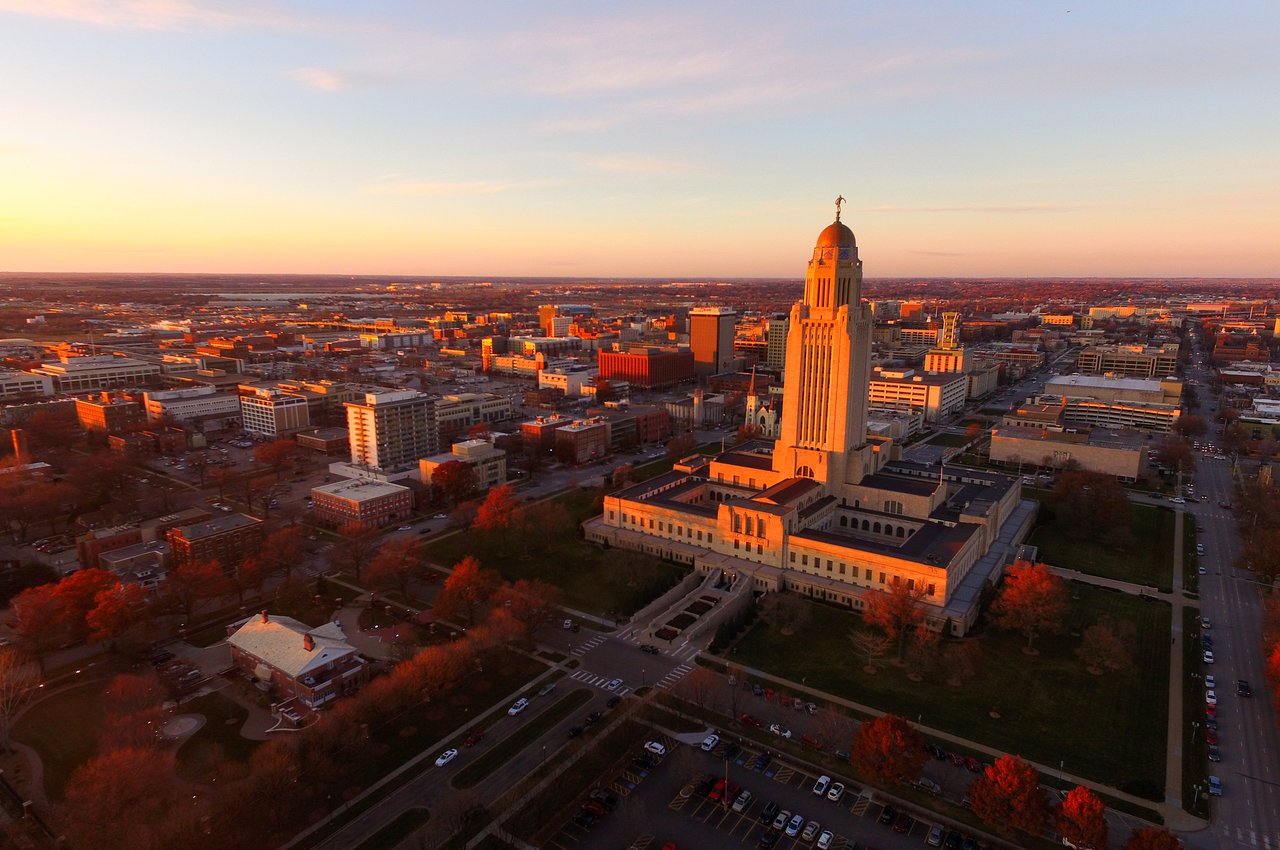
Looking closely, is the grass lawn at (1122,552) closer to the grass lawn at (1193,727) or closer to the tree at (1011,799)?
the grass lawn at (1193,727)

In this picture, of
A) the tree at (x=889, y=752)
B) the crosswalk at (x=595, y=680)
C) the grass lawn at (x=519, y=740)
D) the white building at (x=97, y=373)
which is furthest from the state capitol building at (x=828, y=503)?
the white building at (x=97, y=373)

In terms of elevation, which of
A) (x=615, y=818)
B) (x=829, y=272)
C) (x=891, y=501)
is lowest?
(x=615, y=818)

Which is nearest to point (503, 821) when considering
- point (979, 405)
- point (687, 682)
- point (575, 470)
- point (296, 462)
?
point (687, 682)

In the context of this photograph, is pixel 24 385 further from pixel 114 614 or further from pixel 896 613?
pixel 896 613

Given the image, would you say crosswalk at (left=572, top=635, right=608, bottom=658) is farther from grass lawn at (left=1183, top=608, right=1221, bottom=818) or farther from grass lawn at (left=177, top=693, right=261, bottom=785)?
grass lawn at (left=1183, top=608, right=1221, bottom=818)

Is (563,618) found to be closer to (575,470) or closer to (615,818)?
(615,818)

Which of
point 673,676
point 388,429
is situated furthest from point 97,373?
point 673,676
